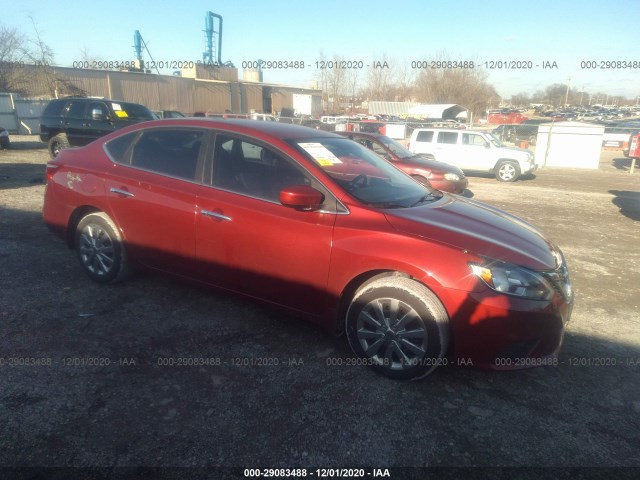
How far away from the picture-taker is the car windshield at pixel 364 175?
→ 3.38 metres

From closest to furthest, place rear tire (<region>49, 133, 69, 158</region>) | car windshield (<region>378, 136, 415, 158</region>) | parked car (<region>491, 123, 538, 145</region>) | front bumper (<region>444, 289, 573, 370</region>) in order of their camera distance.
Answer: front bumper (<region>444, 289, 573, 370</region>)
car windshield (<region>378, 136, 415, 158</region>)
rear tire (<region>49, 133, 69, 158</region>)
parked car (<region>491, 123, 538, 145</region>)

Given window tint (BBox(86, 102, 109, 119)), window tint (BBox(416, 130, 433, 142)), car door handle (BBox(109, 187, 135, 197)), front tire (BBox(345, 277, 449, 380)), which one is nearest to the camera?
front tire (BBox(345, 277, 449, 380))

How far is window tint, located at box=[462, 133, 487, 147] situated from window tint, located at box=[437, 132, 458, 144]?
280mm

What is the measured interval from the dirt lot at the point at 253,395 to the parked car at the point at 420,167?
5.45 m

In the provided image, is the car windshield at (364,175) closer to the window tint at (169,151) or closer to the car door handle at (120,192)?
the window tint at (169,151)

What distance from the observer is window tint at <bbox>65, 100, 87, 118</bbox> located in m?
12.5

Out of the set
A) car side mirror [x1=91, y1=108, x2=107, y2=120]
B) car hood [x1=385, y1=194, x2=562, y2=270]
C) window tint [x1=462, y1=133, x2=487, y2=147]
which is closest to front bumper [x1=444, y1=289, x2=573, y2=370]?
car hood [x1=385, y1=194, x2=562, y2=270]

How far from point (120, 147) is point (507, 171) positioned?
527 inches

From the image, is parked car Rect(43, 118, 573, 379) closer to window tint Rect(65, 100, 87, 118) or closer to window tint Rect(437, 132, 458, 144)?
window tint Rect(65, 100, 87, 118)

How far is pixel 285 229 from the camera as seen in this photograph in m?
3.22

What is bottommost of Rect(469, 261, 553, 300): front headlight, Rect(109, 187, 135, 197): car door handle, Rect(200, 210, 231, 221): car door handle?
Rect(469, 261, 553, 300): front headlight

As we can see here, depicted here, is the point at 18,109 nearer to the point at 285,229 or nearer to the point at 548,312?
the point at 285,229

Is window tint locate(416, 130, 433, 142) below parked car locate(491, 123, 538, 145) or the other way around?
below

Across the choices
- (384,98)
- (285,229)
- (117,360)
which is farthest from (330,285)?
(384,98)
